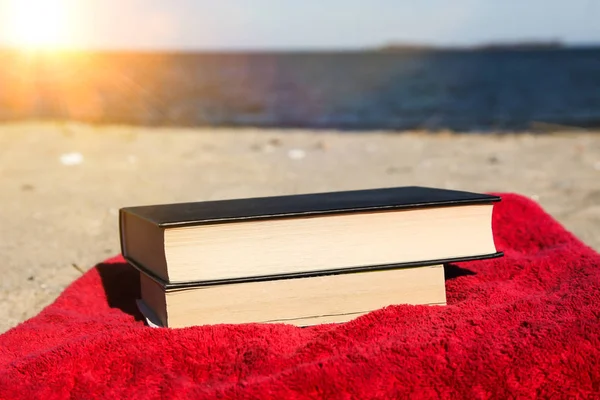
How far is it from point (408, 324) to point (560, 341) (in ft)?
0.58

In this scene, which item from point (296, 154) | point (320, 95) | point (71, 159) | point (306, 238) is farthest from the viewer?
point (320, 95)

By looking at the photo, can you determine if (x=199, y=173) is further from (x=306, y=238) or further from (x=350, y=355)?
(x=350, y=355)

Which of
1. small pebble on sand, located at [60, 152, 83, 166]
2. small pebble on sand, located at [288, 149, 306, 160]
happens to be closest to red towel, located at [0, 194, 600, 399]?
small pebble on sand, located at [60, 152, 83, 166]

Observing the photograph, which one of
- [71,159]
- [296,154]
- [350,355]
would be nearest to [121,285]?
[350,355]

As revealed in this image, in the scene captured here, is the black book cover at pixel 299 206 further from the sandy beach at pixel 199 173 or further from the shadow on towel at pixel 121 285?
the sandy beach at pixel 199 173

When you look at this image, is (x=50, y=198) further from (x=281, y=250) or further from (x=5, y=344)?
(x=281, y=250)

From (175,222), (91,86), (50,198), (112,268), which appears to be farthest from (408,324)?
(91,86)

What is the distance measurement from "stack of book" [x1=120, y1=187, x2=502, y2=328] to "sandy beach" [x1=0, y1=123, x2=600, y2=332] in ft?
1.43

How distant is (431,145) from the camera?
3.70m

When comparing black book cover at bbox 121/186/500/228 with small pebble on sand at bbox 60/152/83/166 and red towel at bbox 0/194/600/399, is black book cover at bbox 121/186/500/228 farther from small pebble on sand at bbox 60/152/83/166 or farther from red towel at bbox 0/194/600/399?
small pebble on sand at bbox 60/152/83/166

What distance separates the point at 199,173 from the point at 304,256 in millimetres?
2008

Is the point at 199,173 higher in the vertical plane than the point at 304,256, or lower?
lower

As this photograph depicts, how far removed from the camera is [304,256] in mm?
961

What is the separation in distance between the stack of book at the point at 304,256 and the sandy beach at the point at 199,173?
0.44 metres
